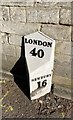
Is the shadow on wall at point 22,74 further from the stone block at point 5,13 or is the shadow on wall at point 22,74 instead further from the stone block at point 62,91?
the stone block at point 5,13

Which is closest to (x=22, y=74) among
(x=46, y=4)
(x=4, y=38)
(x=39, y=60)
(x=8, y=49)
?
(x=8, y=49)

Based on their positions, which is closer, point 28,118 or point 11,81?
point 28,118

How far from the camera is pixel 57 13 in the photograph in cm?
318

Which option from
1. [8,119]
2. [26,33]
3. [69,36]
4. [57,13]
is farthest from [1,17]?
[8,119]

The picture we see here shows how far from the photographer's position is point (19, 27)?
12.1 ft

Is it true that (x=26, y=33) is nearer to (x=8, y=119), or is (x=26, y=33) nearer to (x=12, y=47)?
(x=12, y=47)

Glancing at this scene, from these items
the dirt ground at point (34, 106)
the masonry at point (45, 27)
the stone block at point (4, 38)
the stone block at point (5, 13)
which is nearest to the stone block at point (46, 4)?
the masonry at point (45, 27)

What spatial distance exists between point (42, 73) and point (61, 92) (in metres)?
0.67

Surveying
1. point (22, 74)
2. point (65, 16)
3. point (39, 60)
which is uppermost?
point (65, 16)

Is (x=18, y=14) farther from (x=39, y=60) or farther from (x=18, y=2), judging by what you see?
(x=39, y=60)

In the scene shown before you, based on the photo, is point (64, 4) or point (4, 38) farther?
point (4, 38)

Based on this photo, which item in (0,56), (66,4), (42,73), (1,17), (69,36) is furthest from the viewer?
(0,56)

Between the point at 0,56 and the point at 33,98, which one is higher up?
the point at 0,56

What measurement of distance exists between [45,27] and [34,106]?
1691 millimetres
